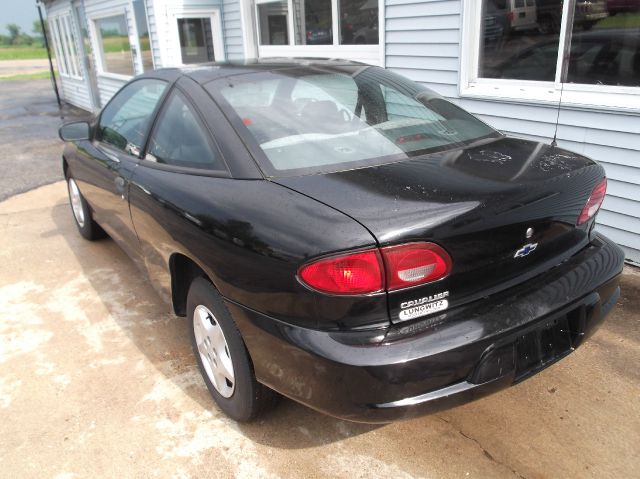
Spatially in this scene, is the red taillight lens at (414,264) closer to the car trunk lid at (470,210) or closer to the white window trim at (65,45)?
the car trunk lid at (470,210)

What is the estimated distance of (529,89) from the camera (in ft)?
13.9

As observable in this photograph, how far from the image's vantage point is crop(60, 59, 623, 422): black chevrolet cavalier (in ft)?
5.59

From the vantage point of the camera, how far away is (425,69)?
16.6ft

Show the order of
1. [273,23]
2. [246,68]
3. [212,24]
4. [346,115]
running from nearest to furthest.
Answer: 1. [346,115]
2. [246,68]
3. [273,23]
4. [212,24]

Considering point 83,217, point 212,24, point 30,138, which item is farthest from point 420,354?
point 30,138

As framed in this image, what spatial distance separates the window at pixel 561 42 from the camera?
146 inches

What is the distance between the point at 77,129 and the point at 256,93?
6.46 ft

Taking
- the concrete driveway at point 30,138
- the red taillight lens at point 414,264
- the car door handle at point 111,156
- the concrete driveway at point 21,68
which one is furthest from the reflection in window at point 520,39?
the concrete driveway at point 21,68

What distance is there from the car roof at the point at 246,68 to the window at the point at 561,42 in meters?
1.96

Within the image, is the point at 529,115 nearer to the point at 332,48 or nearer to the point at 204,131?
the point at 204,131

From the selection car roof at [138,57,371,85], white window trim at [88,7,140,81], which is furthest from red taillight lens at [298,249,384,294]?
white window trim at [88,7,140,81]

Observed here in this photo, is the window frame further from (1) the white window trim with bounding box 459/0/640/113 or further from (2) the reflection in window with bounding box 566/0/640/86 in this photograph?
(2) the reflection in window with bounding box 566/0/640/86

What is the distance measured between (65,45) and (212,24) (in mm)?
7694

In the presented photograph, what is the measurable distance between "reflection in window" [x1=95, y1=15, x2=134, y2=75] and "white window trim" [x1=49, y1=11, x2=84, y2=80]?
1.66 metres
